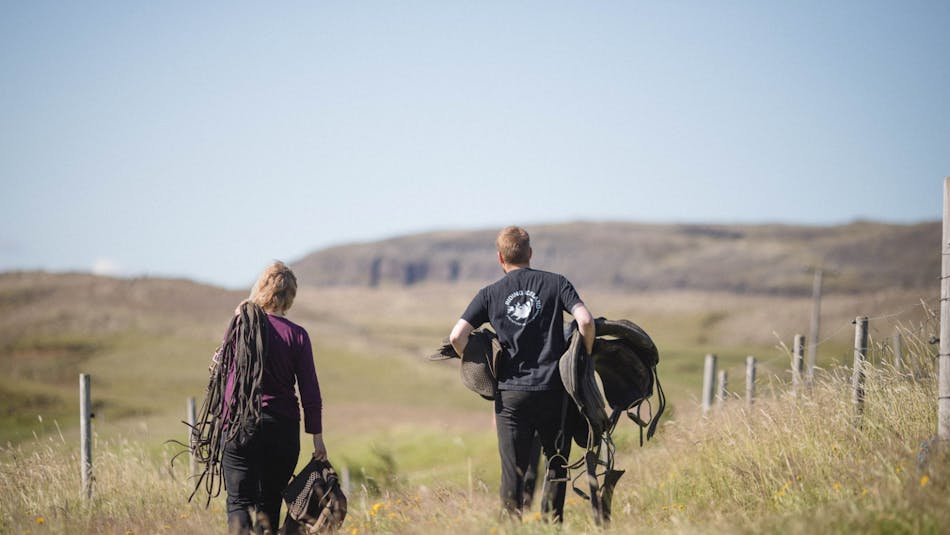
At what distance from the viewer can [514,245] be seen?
5.64 m

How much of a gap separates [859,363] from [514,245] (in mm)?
3063

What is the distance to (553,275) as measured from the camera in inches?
221

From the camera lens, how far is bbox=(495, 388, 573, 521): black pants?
18.1 feet

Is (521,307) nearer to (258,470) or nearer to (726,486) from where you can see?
(258,470)

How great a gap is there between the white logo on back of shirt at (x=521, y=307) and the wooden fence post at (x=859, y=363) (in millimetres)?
2658

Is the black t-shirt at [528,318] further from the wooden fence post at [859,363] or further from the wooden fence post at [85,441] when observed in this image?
the wooden fence post at [85,441]

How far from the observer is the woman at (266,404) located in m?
5.25

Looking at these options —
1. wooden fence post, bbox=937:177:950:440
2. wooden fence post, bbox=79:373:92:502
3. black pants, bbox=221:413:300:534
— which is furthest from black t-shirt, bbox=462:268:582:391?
wooden fence post, bbox=79:373:92:502

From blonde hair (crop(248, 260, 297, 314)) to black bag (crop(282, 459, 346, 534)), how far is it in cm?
103

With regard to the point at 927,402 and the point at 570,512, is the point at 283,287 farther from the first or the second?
the point at 927,402

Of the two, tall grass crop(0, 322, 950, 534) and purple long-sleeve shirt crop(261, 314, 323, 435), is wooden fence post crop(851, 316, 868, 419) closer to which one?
tall grass crop(0, 322, 950, 534)

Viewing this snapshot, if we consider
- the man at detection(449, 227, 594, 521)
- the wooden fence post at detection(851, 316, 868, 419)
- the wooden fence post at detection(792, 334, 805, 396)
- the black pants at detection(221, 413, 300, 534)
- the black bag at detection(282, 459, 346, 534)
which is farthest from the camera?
the wooden fence post at detection(792, 334, 805, 396)

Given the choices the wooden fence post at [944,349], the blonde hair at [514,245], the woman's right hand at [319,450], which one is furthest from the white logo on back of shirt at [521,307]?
the wooden fence post at [944,349]

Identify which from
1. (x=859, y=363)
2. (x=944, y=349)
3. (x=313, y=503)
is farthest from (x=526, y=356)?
(x=859, y=363)
